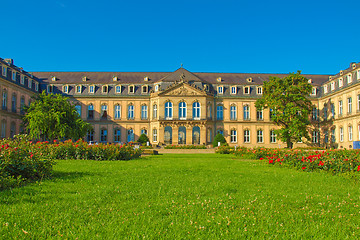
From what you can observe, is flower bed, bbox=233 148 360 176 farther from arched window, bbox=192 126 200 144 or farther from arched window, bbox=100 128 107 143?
arched window, bbox=100 128 107 143

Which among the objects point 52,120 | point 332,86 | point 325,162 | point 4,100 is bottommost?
point 325,162

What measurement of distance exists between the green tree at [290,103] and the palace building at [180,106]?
7719mm

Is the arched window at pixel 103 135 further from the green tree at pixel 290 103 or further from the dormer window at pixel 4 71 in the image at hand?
the green tree at pixel 290 103

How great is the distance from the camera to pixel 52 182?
28.9 ft

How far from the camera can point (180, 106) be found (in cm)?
4812

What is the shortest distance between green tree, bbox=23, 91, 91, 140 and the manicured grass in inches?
969

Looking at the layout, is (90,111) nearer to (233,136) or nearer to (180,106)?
(180,106)

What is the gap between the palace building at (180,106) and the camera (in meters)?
47.8

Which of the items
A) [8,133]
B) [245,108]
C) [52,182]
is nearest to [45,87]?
[8,133]

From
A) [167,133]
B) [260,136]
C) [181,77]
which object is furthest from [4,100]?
[260,136]

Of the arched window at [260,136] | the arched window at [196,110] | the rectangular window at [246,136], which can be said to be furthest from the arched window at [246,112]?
the arched window at [196,110]

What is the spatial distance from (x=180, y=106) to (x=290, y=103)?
15.8 meters

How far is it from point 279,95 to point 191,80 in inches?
538

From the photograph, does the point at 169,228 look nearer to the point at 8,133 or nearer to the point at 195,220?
the point at 195,220
